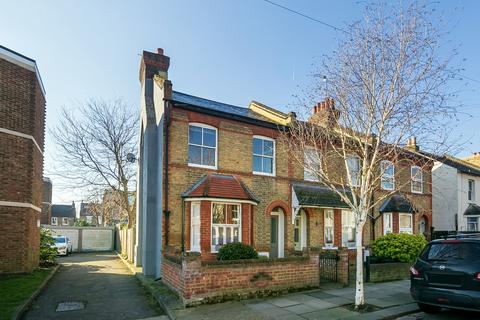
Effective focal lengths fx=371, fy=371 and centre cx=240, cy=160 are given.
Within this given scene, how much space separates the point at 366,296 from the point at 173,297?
213 inches

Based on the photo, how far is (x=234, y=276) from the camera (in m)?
9.80

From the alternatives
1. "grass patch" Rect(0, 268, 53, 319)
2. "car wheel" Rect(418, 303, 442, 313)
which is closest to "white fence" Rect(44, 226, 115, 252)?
"grass patch" Rect(0, 268, 53, 319)

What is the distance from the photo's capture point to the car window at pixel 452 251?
777cm

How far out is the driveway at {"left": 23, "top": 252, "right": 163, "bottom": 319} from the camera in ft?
30.6

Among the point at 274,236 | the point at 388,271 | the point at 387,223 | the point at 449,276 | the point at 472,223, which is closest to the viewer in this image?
the point at 449,276

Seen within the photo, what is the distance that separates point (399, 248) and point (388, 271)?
132 cm

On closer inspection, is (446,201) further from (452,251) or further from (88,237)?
(88,237)

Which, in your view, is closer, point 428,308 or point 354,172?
point 428,308

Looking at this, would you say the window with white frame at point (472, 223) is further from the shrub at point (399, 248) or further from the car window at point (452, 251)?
the car window at point (452, 251)

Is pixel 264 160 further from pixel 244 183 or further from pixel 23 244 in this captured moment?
pixel 23 244

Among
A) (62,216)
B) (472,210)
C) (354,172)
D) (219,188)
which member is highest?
(354,172)

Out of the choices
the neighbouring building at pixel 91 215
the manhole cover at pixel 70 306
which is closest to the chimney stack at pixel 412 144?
the manhole cover at pixel 70 306

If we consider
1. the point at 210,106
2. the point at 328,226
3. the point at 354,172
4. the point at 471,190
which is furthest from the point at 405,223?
the point at 210,106

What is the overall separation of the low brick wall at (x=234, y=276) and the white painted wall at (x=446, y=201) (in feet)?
62.6
